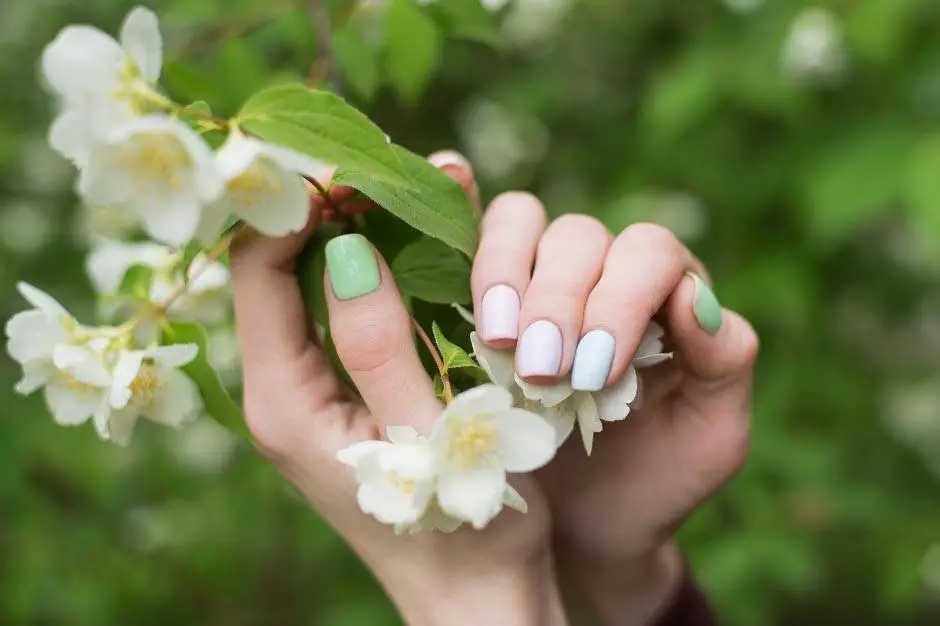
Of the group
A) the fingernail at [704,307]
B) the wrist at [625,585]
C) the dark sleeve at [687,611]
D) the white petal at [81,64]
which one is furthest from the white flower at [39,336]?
the dark sleeve at [687,611]

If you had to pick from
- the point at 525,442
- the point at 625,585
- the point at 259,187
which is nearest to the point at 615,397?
the point at 525,442

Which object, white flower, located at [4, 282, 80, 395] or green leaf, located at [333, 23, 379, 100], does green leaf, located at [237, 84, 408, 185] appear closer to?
white flower, located at [4, 282, 80, 395]

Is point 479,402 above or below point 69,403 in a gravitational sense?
above

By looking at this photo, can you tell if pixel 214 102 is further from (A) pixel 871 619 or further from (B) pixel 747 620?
(A) pixel 871 619

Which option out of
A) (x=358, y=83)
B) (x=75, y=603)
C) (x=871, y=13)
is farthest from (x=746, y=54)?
(x=75, y=603)

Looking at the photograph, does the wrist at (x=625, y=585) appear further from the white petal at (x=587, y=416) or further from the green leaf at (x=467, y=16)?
the green leaf at (x=467, y=16)

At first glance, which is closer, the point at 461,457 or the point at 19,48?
the point at 461,457

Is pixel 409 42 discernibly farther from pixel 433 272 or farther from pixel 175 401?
pixel 175 401
